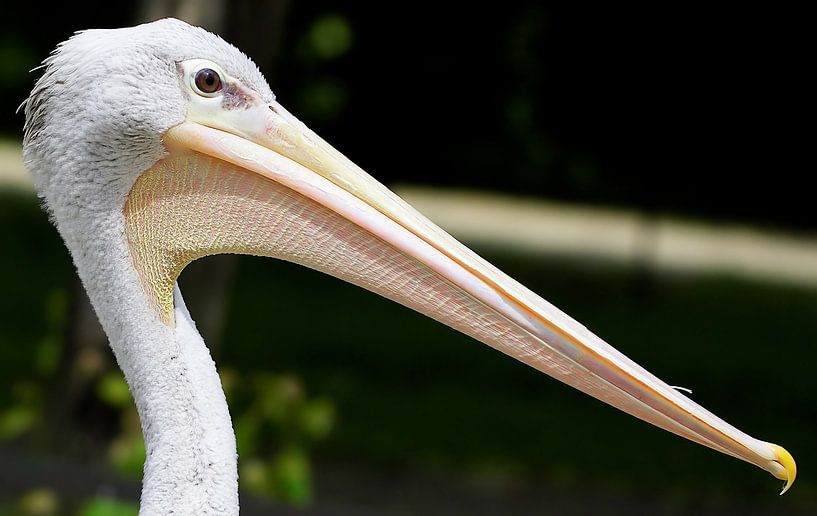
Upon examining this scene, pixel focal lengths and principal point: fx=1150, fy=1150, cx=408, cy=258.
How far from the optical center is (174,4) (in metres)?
5.26

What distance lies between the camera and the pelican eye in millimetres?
2322

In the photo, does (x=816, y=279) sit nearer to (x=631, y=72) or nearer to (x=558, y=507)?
(x=631, y=72)

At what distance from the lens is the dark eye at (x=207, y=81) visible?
2322mm

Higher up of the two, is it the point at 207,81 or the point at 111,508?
the point at 207,81

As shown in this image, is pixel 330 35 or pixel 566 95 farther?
pixel 566 95

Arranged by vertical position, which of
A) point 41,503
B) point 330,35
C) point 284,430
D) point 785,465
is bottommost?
point 41,503

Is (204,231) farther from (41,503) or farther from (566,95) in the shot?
(566,95)

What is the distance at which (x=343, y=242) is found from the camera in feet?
7.75

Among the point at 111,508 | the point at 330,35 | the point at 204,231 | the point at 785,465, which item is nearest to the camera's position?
the point at 785,465

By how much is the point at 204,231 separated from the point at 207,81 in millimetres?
324

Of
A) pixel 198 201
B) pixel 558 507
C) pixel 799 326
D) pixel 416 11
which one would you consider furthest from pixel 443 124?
pixel 198 201

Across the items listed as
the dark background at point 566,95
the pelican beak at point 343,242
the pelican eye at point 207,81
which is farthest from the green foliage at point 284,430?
the dark background at point 566,95

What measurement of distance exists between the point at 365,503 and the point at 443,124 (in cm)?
1282

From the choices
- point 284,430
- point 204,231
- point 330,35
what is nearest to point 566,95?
point 330,35
